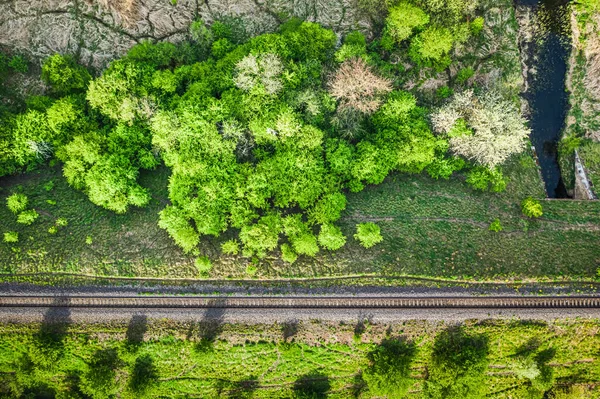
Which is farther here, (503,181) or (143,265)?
(503,181)

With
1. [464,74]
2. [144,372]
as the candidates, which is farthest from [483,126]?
[144,372]

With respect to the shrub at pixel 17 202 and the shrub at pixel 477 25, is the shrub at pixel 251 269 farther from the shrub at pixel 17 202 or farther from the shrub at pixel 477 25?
the shrub at pixel 477 25

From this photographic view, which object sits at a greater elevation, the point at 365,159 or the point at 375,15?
the point at 375,15

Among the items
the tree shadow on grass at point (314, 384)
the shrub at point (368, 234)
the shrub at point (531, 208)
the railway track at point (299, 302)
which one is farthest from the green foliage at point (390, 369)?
the shrub at point (531, 208)

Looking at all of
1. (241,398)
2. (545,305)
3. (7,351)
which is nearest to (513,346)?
(545,305)

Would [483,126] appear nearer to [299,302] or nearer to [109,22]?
[299,302]

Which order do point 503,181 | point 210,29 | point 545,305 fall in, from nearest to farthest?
point 545,305 → point 503,181 → point 210,29

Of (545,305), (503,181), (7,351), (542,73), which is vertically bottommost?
(7,351)

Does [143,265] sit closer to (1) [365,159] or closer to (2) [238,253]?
(2) [238,253]
